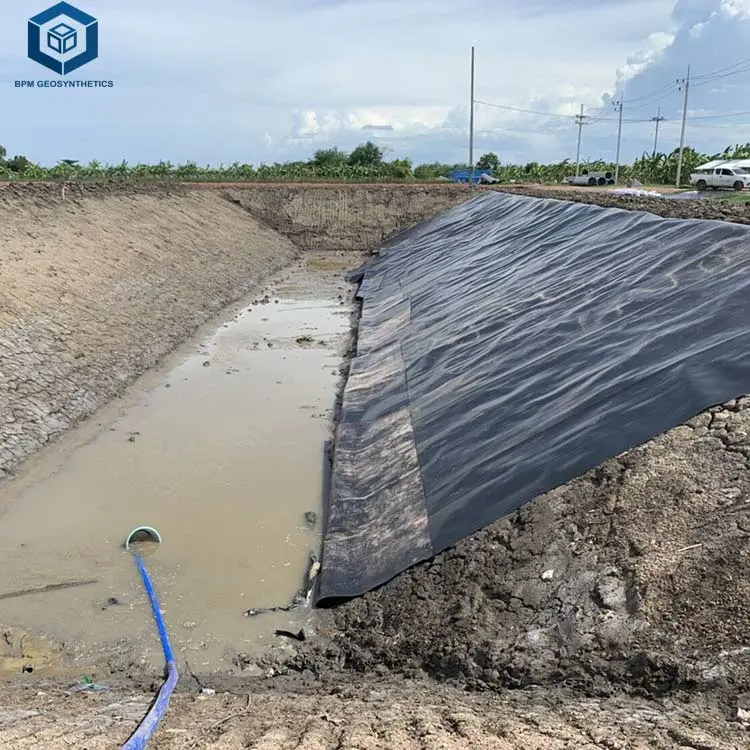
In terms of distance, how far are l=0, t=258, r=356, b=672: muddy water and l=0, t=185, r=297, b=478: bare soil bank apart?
0.57m

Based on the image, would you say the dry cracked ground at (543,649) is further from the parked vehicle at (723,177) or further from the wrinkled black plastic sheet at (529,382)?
the parked vehicle at (723,177)

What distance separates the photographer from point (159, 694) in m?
4.22

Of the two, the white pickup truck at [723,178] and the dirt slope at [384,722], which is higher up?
the white pickup truck at [723,178]

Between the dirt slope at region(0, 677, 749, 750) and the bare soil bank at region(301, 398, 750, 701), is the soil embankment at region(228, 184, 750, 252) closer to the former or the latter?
the bare soil bank at region(301, 398, 750, 701)

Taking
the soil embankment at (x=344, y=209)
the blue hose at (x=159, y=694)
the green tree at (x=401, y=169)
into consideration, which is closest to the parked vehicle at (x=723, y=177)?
the soil embankment at (x=344, y=209)

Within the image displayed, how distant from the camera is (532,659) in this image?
14.1ft

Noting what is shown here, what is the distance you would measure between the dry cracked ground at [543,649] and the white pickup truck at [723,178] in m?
37.1

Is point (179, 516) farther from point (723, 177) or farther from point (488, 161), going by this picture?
point (488, 161)

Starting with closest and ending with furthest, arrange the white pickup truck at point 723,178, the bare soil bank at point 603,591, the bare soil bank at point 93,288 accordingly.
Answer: the bare soil bank at point 603,591
the bare soil bank at point 93,288
the white pickup truck at point 723,178

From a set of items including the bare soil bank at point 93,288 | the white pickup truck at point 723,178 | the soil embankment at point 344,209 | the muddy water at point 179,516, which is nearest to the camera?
the muddy water at point 179,516

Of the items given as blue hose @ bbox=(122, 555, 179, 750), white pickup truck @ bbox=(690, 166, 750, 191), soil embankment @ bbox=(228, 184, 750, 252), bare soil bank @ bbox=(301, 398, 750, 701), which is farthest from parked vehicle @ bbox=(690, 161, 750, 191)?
blue hose @ bbox=(122, 555, 179, 750)

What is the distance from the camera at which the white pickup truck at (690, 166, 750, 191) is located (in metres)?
36.3

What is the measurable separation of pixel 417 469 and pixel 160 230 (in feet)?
57.9

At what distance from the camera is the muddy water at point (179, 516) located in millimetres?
5484
